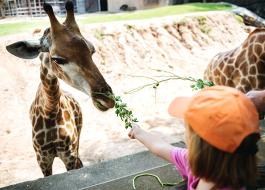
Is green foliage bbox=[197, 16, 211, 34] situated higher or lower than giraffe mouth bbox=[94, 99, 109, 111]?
lower

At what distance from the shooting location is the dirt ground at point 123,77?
23.4ft

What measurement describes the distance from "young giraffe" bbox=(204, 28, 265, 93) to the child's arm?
316 cm

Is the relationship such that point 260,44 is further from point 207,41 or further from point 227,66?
point 207,41

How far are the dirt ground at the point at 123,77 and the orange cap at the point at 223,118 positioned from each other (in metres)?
3.22

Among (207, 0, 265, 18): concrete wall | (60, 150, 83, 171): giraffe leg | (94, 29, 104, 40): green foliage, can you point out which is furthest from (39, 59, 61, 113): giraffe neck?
(207, 0, 265, 18): concrete wall

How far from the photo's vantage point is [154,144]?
231cm

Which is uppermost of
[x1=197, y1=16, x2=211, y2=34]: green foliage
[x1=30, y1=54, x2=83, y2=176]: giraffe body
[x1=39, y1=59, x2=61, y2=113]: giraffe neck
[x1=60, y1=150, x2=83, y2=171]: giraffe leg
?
[x1=39, y1=59, x2=61, y2=113]: giraffe neck

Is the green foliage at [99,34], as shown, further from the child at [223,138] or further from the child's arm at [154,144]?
the child at [223,138]

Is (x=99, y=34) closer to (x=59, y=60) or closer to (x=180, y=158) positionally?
(x=59, y=60)

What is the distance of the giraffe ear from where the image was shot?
12.0 ft

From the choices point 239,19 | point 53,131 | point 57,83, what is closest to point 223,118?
point 57,83

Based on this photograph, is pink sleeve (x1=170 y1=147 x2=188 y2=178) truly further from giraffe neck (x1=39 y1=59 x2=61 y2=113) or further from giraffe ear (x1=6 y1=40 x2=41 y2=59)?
giraffe ear (x1=6 y1=40 x2=41 y2=59)

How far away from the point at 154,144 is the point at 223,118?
0.78 metres

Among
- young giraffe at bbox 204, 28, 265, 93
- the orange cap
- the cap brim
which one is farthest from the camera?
young giraffe at bbox 204, 28, 265, 93
